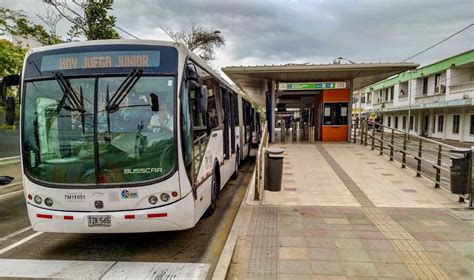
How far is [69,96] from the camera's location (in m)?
4.21

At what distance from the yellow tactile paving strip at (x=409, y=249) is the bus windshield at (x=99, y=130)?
126 inches

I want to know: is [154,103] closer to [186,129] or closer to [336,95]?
[186,129]

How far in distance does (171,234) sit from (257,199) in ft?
6.97

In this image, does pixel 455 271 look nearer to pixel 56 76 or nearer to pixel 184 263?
pixel 184 263

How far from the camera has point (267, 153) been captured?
6492 millimetres

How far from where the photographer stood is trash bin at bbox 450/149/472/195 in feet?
20.7

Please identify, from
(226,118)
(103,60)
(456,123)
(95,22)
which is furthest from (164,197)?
(456,123)

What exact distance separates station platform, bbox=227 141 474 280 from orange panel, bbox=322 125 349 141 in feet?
29.7

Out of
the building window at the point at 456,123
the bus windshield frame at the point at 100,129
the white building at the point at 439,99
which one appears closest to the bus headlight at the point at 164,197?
the bus windshield frame at the point at 100,129

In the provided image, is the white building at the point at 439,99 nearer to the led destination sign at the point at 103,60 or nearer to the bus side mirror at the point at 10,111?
the led destination sign at the point at 103,60

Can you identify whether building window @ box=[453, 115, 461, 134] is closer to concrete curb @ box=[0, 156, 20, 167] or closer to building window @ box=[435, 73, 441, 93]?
building window @ box=[435, 73, 441, 93]

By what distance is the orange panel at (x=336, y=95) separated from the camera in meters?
17.2

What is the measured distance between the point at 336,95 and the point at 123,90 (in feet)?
48.3

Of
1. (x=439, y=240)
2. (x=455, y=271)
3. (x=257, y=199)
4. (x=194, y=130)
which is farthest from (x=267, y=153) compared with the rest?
(x=455, y=271)
